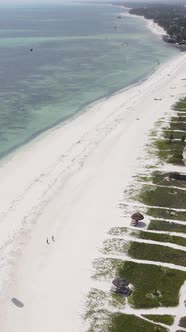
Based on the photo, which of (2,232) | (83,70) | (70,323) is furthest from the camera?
(83,70)

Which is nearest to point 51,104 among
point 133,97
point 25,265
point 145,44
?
point 133,97

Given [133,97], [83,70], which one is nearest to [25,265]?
[133,97]

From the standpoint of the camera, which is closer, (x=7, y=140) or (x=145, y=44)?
(x=7, y=140)

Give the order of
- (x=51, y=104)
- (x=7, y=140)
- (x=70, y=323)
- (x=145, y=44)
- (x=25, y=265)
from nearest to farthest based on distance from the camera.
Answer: (x=70, y=323)
(x=25, y=265)
(x=7, y=140)
(x=51, y=104)
(x=145, y=44)

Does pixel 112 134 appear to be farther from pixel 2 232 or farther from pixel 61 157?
pixel 2 232

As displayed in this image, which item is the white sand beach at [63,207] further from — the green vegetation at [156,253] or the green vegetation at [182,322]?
the green vegetation at [182,322]
